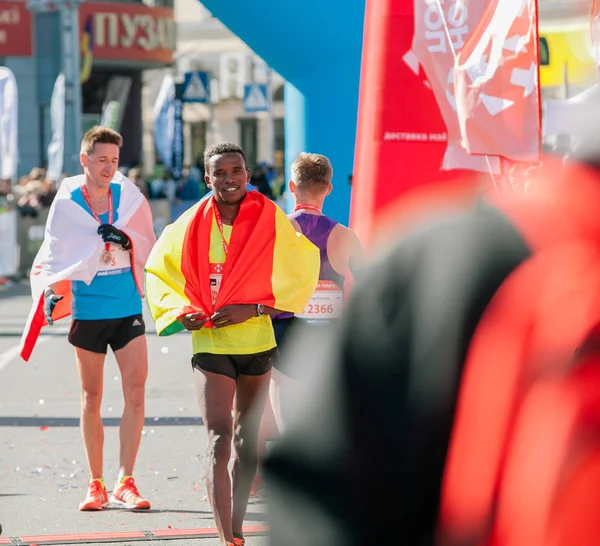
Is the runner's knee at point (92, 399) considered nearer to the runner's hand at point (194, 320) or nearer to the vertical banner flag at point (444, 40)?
the runner's hand at point (194, 320)

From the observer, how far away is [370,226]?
727 cm

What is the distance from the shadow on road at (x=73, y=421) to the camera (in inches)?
334

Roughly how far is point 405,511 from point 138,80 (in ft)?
138

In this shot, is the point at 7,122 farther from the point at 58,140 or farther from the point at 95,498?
the point at 95,498

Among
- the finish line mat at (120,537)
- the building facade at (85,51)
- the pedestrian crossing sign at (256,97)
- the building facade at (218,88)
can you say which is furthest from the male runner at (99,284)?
the building facade at (218,88)

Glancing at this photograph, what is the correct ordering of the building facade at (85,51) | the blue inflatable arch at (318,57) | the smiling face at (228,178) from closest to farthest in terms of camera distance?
the smiling face at (228,178) < the blue inflatable arch at (318,57) < the building facade at (85,51)

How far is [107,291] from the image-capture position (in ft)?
20.5

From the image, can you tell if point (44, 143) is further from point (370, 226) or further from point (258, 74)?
point (370, 226)

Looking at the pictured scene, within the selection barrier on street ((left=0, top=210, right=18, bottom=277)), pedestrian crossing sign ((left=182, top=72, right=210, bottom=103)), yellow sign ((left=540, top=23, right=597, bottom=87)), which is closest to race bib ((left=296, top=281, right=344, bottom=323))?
yellow sign ((left=540, top=23, right=597, bottom=87))

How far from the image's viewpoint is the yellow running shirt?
511cm

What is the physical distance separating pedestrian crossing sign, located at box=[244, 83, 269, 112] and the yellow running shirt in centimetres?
3425

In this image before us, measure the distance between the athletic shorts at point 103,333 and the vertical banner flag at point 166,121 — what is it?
2674cm

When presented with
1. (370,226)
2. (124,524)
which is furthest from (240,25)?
(124,524)

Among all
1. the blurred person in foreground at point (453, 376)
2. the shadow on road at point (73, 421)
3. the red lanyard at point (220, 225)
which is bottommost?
the shadow on road at point (73, 421)
